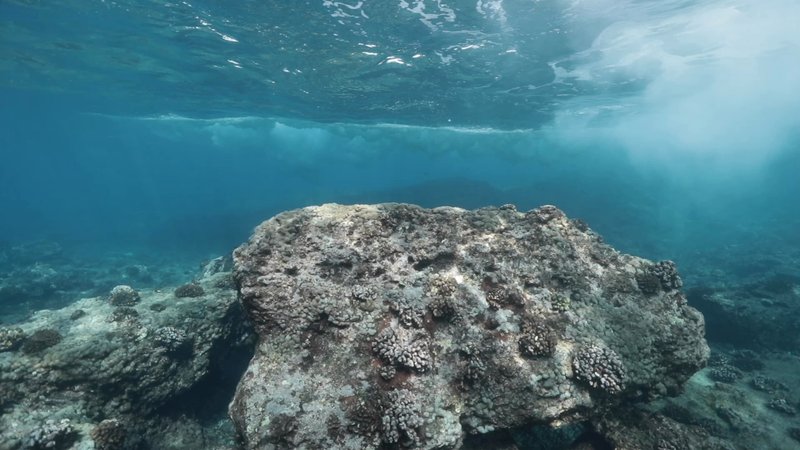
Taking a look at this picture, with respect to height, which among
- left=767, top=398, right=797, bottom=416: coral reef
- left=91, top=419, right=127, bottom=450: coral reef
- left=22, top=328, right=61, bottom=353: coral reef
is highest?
left=767, top=398, right=797, bottom=416: coral reef

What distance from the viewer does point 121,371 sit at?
33.4ft

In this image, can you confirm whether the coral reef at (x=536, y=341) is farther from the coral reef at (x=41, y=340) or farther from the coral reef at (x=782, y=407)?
the coral reef at (x=41, y=340)

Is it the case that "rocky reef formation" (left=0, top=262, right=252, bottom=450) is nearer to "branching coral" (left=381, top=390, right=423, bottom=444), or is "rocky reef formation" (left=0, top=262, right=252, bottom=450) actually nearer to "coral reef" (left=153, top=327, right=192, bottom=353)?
"coral reef" (left=153, top=327, right=192, bottom=353)

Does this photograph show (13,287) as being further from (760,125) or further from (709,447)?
(760,125)

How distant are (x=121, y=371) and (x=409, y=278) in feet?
27.5

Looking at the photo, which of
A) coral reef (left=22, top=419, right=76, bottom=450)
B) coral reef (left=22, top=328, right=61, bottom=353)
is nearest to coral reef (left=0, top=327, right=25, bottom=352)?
coral reef (left=22, top=328, right=61, bottom=353)

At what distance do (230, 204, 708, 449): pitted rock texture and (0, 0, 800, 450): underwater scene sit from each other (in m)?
0.05

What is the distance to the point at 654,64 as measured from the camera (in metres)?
32.2

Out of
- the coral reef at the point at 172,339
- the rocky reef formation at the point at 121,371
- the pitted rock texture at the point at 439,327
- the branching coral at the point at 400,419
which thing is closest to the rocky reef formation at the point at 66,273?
the rocky reef formation at the point at 121,371

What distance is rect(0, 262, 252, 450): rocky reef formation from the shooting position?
898 centimetres

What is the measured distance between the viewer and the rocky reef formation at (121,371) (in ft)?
29.5

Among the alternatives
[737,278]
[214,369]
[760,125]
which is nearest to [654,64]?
[737,278]

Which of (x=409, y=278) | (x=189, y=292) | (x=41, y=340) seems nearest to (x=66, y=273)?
(x=189, y=292)

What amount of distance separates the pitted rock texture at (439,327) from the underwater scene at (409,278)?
5 centimetres
